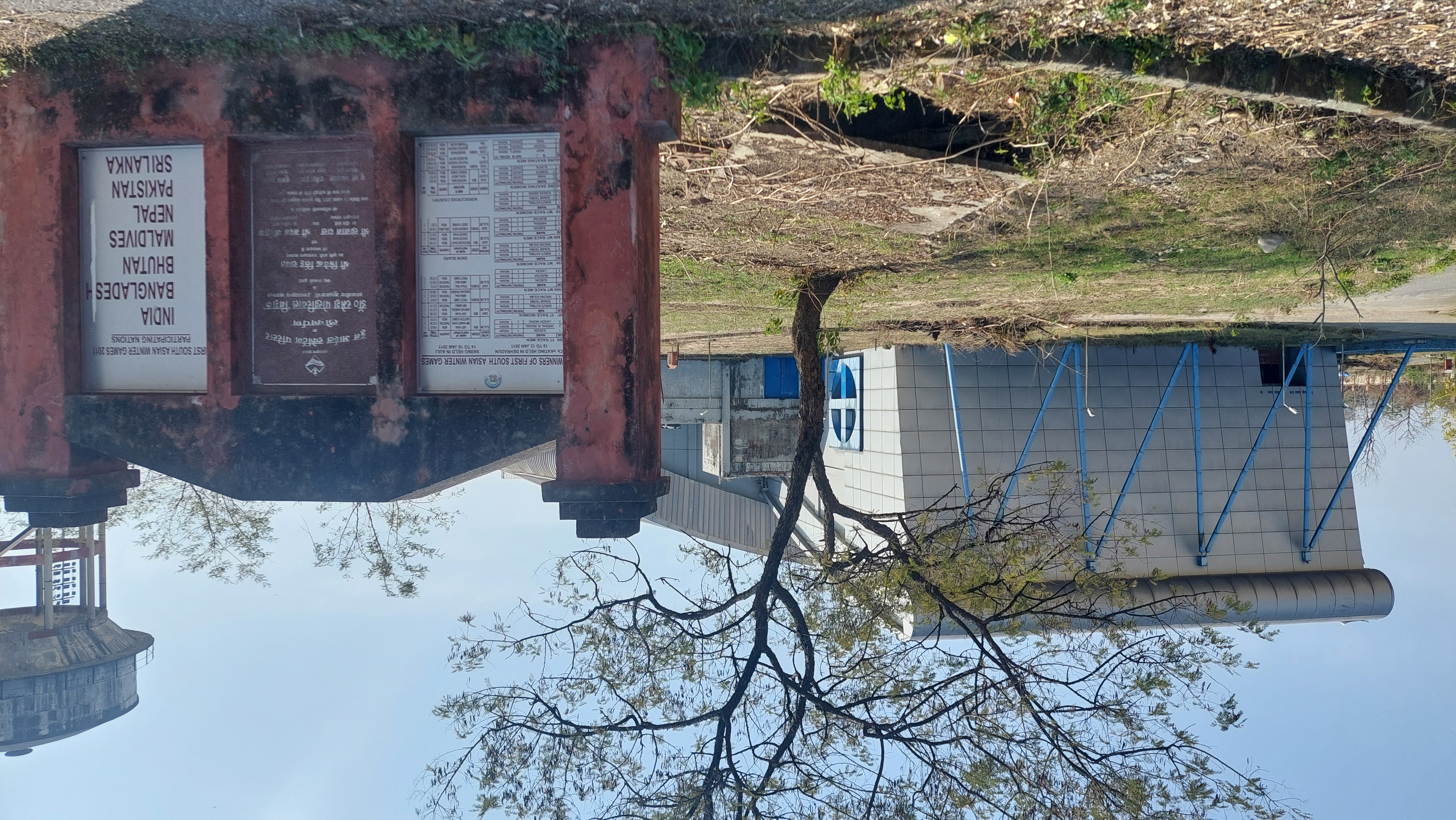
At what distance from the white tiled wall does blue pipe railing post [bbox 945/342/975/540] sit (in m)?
0.07

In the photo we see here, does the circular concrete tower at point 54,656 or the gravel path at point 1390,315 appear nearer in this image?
the gravel path at point 1390,315

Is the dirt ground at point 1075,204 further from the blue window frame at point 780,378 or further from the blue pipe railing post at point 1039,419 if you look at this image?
the blue window frame at point 780,378

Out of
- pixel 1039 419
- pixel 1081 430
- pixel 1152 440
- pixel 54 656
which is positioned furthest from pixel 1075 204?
pixel 54 656

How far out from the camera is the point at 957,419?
36.4ft

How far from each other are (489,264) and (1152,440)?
1039 cm

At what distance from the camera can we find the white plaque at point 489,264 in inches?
176

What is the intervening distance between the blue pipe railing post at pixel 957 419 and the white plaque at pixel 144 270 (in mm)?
8628

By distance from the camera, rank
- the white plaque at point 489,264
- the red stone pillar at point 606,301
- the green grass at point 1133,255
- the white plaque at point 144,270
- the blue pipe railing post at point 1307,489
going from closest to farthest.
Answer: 1. the red stone pillar at point 606,301
2. the white plaque at point 489,264
3. the white plaque at point 144,270
4. the green grass at point 1133,255
5. the blue pipe railing post at point 1307,489

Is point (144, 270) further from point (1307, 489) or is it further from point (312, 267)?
point (1307, 489)

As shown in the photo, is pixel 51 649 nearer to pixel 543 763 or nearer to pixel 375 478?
pixel 543 763

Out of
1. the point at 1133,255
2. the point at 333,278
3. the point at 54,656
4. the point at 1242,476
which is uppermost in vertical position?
the point at 1133,255

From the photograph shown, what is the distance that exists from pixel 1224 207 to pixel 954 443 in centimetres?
552

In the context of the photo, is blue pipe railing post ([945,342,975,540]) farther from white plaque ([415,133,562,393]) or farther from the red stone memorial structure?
white plaque ([415,133,562,393])

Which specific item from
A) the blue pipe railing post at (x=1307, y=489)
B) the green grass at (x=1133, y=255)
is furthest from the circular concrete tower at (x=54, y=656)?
the blue pipe railing post at (x=1307, y=489)
